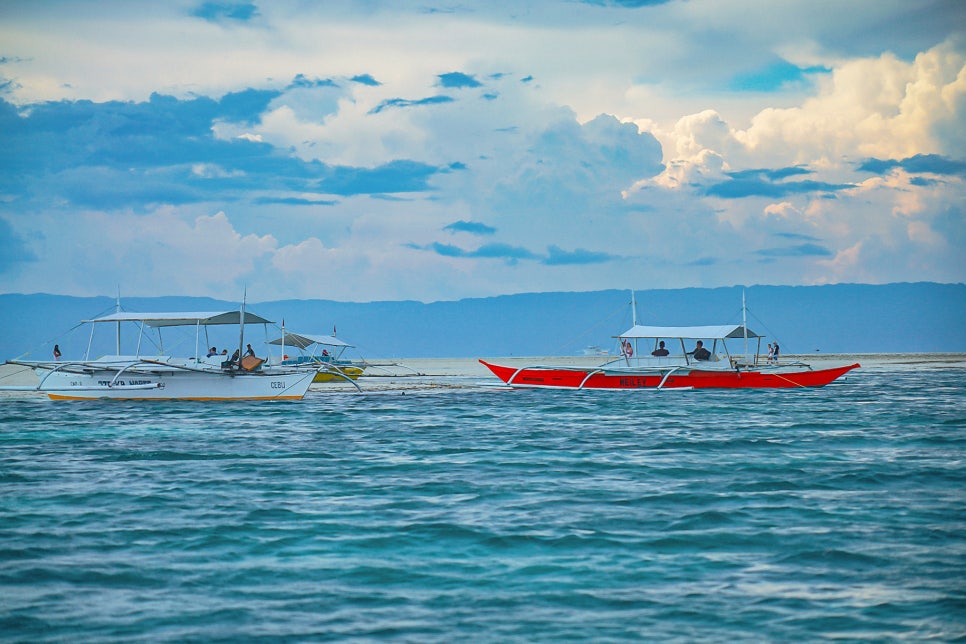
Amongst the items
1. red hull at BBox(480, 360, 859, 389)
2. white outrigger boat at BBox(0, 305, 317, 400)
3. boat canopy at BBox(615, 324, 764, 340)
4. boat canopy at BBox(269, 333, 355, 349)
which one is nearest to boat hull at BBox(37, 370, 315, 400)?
white outrigger boat at BBox(0, 305, 317, 400)

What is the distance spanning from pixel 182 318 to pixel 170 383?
12.2ft

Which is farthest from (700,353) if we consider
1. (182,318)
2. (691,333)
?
(182,318)

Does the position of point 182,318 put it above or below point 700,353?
above

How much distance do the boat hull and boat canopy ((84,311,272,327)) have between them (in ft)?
9.16

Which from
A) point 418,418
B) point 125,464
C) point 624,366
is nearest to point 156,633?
point 125,464

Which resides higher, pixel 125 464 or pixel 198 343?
pixel 198 343

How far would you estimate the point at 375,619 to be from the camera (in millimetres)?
11602

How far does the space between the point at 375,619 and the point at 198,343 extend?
1588 inches

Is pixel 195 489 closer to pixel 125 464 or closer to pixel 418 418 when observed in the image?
pixel 125 464

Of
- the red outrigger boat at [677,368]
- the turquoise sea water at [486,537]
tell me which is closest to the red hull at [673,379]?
the red outrigger boat at [677,368]

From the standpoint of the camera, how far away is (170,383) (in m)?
48.5

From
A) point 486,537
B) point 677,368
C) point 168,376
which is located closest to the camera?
point 486,537

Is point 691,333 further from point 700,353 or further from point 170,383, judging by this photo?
point 170,383

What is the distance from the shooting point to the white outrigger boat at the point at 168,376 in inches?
1887
